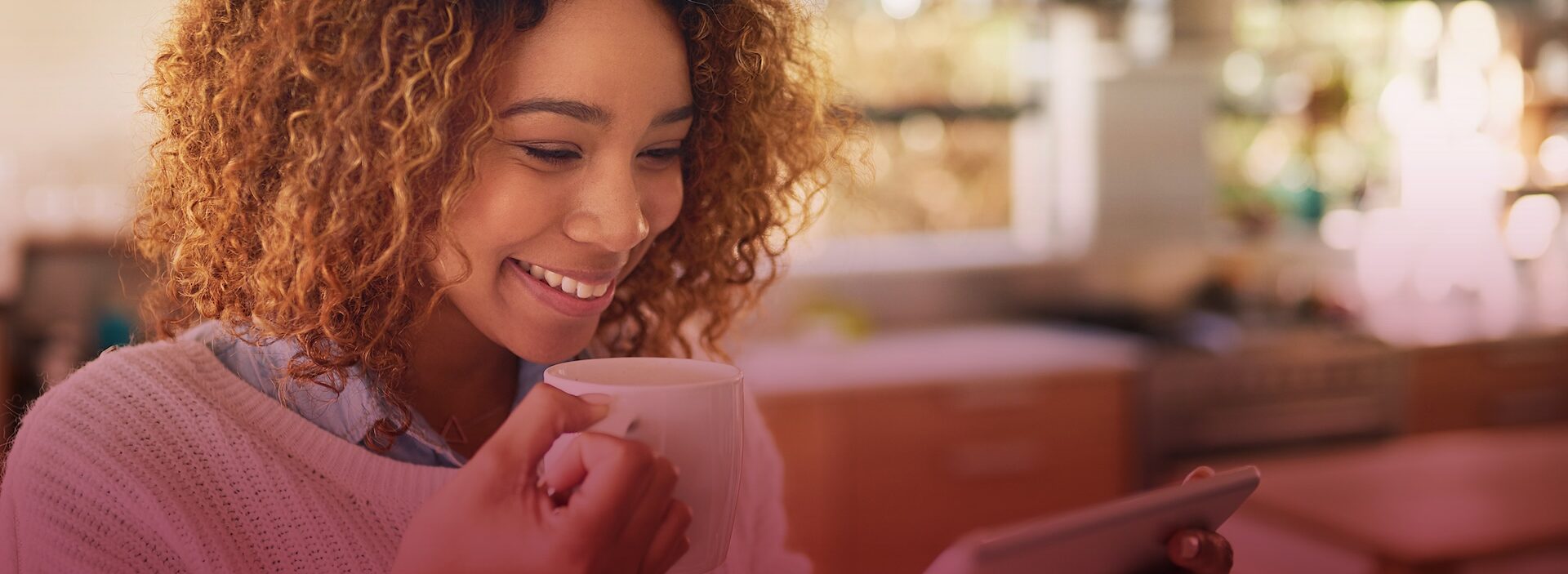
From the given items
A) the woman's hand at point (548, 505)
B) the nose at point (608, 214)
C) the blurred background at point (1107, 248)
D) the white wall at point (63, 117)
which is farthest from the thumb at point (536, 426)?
the white wall at point (63, 117)

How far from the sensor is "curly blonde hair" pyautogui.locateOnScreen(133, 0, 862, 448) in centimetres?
84

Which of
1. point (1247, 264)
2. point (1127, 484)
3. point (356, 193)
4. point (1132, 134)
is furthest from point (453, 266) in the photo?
point (1247, 264)

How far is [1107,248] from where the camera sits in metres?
3.70

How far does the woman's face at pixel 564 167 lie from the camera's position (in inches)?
33.1

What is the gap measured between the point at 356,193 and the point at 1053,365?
237cm

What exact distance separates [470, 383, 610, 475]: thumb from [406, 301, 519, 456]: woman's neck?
0.32 meters

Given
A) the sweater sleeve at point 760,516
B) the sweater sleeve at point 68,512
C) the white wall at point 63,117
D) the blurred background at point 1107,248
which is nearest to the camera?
the sweater sleeve at point 68,512

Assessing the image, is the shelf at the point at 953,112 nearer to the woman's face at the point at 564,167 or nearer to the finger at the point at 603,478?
the woman's face at the point at 564,167

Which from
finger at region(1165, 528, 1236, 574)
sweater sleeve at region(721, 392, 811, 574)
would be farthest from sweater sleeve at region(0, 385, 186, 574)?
finger at region(1165, 528, 1236, 574)

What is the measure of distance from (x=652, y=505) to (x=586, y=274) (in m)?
0.26

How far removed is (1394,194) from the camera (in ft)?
13.6

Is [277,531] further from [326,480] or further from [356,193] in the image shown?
[356,193]

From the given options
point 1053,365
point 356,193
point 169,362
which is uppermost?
point 356,193

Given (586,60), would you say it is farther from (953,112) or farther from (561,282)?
(953,112)
